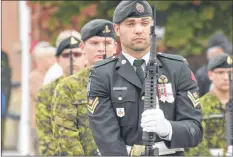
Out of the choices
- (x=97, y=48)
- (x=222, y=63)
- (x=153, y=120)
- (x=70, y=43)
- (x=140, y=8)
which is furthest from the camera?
(x=222, y=63)

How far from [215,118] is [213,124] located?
8 centimetres

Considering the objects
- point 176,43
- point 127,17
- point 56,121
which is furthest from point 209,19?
point 127,17

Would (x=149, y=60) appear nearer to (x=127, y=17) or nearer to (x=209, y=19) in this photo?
(x=127, y=17)

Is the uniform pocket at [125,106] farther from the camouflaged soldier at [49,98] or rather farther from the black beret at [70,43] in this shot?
the black beret at [70,43]

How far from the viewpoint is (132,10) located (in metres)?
8.59

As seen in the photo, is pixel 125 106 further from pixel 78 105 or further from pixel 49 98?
pixel 49 98

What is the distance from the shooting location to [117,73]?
8594mm

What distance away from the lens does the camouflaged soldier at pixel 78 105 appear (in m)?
10.6

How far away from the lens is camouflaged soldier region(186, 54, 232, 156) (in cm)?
1226

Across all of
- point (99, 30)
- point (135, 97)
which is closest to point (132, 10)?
point (135, 97)

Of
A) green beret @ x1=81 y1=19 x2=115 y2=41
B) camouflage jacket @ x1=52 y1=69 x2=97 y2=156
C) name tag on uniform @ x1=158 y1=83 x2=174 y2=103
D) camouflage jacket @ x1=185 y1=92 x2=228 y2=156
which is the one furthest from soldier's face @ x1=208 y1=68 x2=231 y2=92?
name tag on uniform @ x1=158 y1=83 x2=174 y2=103

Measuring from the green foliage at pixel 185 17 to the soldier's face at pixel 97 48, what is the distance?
6.68m

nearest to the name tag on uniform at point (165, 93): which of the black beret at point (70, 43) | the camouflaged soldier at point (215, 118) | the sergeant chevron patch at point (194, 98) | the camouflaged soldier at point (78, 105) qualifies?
the sergeant chevron patch at point (194, 98)

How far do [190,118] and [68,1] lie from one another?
32.6 ft
